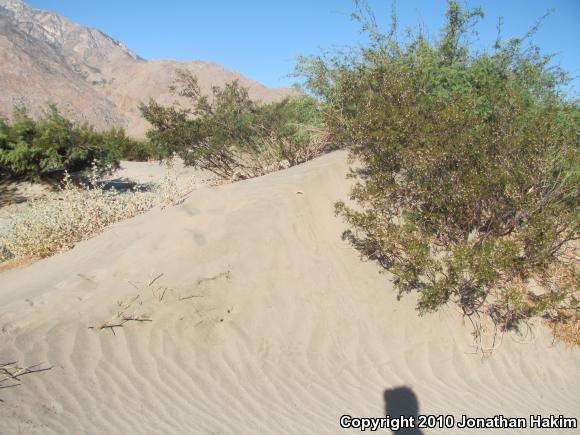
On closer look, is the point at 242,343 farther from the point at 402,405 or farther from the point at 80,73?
the point at 80,73

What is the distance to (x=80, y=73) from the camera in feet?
236

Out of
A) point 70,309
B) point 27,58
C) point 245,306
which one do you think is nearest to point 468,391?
point 245,306

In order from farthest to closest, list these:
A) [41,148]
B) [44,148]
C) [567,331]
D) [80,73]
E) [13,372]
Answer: [80,73] < [44,148] < [41,148] < [567,331] < [13,372]

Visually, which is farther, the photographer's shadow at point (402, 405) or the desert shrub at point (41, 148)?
the desert shrub at point (41, 148)

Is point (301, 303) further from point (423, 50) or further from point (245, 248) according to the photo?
point (423, 50)

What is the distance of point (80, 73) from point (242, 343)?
78881 mm

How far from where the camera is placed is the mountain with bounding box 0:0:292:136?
172 ft

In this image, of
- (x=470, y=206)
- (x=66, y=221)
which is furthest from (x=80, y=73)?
(x=470, y=206)

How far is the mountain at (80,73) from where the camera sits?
5256 cm

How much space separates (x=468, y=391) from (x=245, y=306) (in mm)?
2285

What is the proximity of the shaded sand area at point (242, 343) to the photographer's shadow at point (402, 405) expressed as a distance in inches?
0.7

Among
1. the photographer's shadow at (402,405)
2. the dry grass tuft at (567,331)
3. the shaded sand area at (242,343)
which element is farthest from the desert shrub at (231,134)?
the photographer's shadow at (402,405)

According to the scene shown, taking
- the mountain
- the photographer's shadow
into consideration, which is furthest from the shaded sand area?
the mountain

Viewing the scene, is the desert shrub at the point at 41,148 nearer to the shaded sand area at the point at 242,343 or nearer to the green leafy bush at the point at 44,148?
the green leafy bush at the point at 44,148
